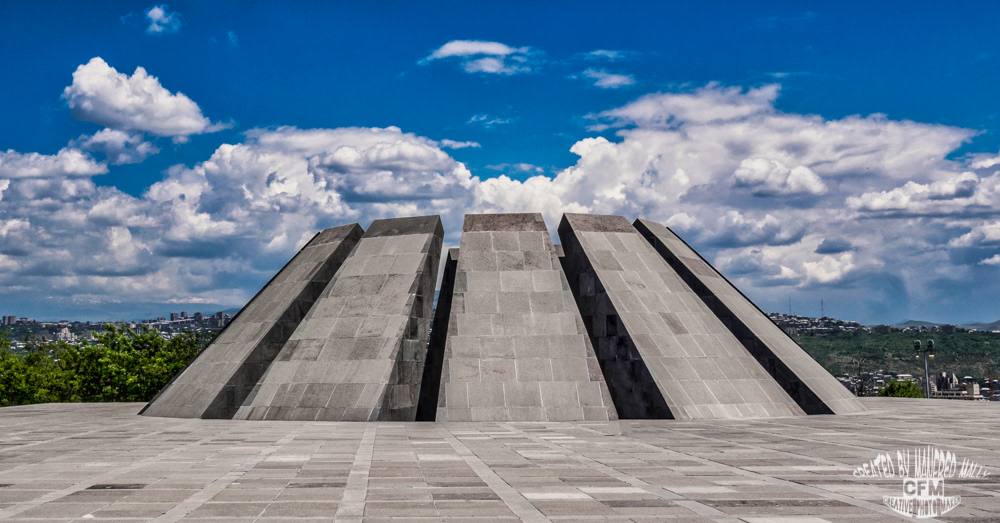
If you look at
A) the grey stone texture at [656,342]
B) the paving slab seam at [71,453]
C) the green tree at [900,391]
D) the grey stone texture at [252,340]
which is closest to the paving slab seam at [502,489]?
the paving slab seam at [71,453]

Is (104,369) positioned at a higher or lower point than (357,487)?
lower

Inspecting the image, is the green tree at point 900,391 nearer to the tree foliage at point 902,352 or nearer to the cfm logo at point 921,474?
the cfm logo at point 921,474

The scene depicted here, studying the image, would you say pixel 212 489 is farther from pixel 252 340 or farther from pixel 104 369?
pixel 104 369

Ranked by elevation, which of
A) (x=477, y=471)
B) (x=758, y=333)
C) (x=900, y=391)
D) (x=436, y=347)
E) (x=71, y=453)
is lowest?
(x=900, y=391)

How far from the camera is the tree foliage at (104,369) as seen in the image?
45.9 m

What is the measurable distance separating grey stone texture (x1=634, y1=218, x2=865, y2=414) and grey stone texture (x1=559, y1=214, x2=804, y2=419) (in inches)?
20.6

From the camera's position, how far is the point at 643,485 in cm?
1152

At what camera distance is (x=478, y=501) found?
10.3 m

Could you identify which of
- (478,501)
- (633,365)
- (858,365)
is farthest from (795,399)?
(858,365)

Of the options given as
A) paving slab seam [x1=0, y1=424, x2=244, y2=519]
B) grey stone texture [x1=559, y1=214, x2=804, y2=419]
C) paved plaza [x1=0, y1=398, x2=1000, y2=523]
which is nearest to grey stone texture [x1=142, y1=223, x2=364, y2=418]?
paved plaza [x1=0, y1=398, x2=1000, y2=523]

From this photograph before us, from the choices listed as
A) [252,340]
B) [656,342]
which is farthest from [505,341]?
[252,340]

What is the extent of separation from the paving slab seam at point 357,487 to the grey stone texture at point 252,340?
33.9 ft

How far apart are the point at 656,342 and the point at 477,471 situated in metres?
13.6

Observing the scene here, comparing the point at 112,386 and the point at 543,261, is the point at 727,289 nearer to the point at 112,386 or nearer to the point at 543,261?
the point at 543,261
